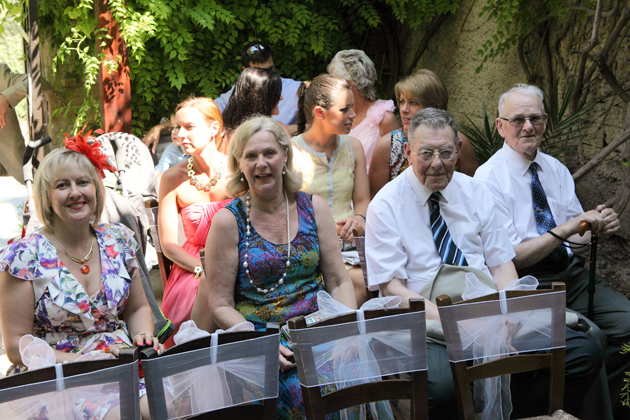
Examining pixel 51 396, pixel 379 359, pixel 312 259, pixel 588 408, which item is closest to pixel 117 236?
pixel 312 259

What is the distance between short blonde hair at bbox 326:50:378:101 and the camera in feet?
13.3

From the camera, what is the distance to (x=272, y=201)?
230 centimetres

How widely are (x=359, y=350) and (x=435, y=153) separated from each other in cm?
107

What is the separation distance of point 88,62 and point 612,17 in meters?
4.02

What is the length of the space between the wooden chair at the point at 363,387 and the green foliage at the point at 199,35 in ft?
13.5

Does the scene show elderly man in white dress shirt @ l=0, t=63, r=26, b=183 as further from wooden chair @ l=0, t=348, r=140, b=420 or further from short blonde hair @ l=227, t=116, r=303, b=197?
wooden chair @ l=0, t=348, r=140, b=420

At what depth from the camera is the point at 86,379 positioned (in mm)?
1374

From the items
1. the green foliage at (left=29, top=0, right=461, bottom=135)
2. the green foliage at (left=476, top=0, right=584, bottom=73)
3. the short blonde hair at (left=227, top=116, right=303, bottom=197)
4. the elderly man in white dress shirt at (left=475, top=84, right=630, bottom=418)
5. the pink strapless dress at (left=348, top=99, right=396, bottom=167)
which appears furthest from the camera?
the green foliage at (left=29, top=0, right=461, bottom=135)

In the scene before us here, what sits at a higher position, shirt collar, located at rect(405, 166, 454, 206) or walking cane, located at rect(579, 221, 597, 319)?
shirt collar, located at rect(405, 166, 454, 206)

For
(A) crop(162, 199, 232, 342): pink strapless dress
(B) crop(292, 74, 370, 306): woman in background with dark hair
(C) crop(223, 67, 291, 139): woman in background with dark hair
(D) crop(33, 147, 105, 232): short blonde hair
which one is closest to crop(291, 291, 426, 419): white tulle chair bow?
(D) crop(33, 147, 105, 232): short blonde hair

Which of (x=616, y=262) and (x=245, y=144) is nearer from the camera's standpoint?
(x=245, y=144)

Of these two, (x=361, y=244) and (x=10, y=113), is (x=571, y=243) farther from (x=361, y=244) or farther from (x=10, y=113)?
(x=10, y=113)

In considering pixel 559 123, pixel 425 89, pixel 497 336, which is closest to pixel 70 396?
pixel 497 336

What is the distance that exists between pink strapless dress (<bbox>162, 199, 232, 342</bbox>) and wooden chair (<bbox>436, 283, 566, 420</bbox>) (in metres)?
1.58
